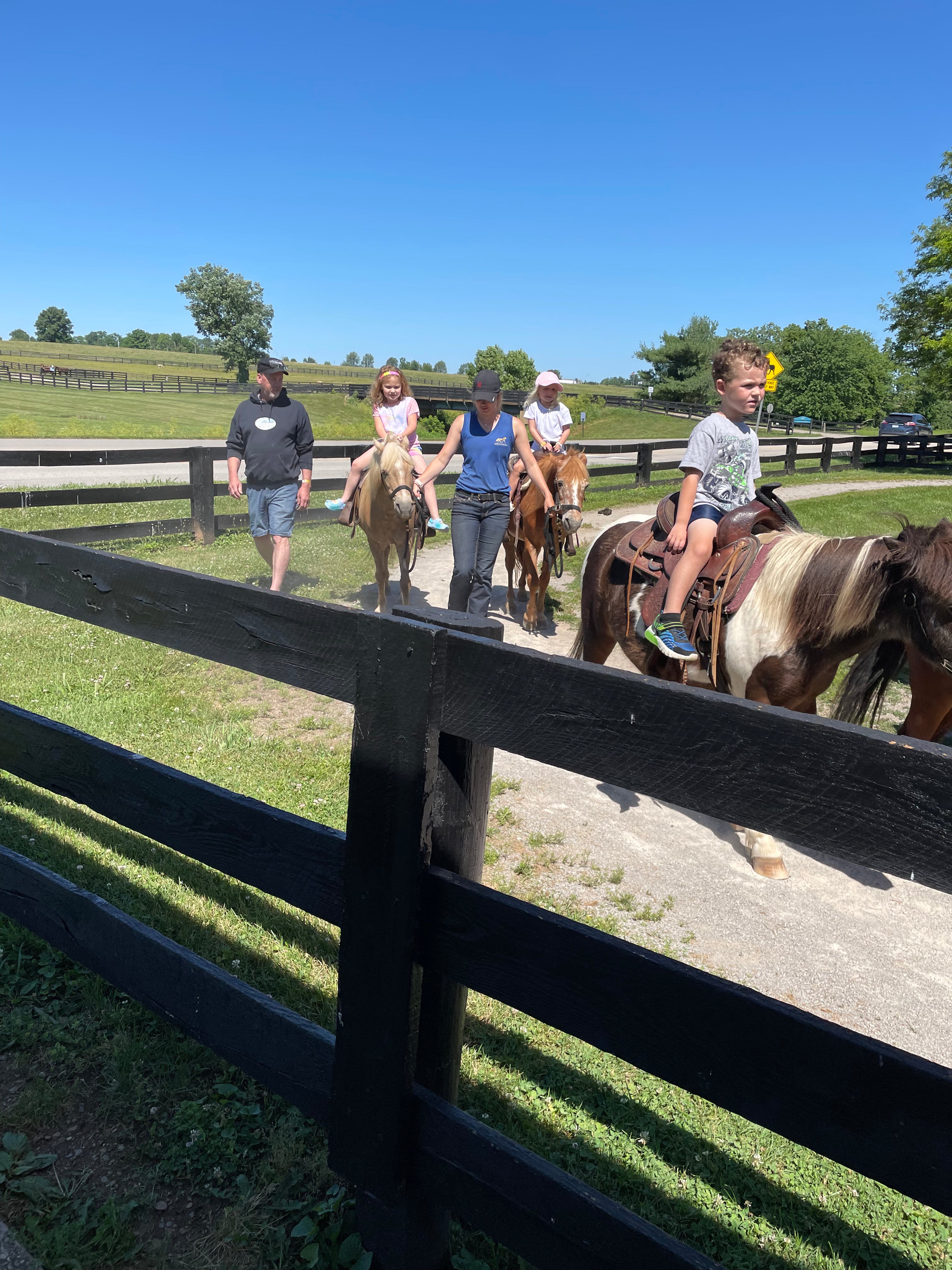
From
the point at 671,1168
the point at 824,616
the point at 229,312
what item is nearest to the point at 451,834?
the point at 671,1168

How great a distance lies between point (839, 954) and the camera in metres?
3.63

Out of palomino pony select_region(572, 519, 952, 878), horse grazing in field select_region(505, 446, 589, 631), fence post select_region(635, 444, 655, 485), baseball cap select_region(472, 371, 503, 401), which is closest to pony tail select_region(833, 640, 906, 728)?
palomino pony select_region(572, 519, 952, 878)

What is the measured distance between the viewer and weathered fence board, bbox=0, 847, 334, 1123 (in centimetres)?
192

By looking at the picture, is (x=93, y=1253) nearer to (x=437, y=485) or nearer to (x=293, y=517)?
(x=293, y=517)

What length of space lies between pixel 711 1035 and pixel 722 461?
3.63m

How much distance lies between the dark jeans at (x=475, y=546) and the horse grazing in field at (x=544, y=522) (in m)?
1.28

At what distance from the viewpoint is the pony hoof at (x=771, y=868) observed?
424 centimetres

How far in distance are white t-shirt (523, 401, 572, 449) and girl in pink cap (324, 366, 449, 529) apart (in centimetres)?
151

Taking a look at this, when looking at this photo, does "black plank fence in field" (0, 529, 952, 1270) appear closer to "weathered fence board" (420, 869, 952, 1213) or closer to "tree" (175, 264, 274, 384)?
"weathered fence board" (420, 869, 952, 1213)

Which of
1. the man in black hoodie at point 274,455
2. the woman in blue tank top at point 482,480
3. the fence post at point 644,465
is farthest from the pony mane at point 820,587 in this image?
the fence post at point 644,465

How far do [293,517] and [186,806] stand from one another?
20.2 feet

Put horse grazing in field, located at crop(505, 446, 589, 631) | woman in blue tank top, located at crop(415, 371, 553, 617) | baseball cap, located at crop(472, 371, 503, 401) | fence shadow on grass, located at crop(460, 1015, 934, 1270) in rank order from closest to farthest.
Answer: fence shadow on grass, located at crop(460, 1015, 934, 1270) → baseball cap, located at crop(472, 371, 503, 401) → woman in blue tank top, located at crop(415, 371, 553, 617) → horse grazing in field, located at crop(505, 446, 589, 631)

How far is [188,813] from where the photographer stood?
206 centimetres

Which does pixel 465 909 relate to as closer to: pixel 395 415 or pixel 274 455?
pixel 274 455
